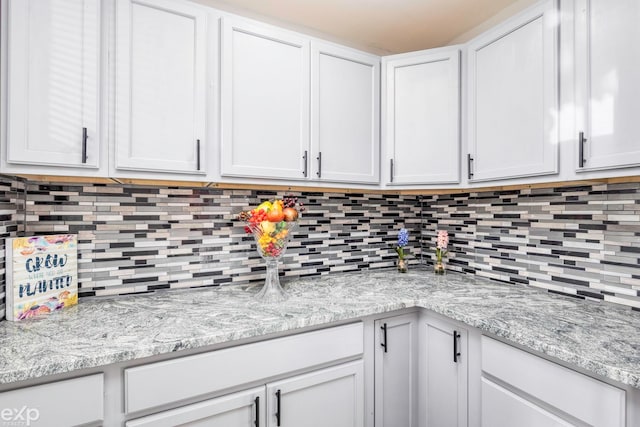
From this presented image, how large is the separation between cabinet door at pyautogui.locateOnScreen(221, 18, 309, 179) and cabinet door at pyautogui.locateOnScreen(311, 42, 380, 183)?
7cm

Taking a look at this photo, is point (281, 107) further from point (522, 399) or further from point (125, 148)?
point (522, 399)

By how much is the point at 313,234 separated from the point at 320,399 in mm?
927

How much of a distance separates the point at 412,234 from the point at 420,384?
106 centimetres

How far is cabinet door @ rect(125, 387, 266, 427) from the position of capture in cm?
105

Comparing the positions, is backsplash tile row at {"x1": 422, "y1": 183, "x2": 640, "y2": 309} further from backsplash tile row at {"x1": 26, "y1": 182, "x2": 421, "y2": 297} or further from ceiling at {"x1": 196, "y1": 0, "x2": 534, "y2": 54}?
ceiling at {"x1": 196, "y1": 0, "x2": 534, "y2": 54}

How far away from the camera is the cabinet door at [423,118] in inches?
67.3

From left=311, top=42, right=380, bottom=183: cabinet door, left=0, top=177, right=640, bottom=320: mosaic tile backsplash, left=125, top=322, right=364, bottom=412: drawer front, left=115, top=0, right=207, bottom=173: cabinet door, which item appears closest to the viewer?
left=125, top=322, right=364, bottom=412: drawer front

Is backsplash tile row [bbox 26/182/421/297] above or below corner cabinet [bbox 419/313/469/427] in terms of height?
above

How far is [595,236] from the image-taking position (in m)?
1.45

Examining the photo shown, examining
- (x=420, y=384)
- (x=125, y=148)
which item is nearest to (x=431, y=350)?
(x=420, y=384)

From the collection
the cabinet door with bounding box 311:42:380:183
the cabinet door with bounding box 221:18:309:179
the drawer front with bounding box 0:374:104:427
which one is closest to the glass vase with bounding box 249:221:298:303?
the cabinet door with bounding box 221:18:309:179

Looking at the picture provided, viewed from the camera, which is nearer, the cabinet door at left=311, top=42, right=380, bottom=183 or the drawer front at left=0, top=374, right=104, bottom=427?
the drawer front at left=0, top=374, right=104, bottom=427

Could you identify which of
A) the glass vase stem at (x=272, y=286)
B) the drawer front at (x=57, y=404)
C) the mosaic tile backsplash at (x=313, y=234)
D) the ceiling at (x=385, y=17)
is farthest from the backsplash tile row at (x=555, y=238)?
the drawer front at (x=57, y=404)

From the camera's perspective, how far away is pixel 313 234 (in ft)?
6.60
